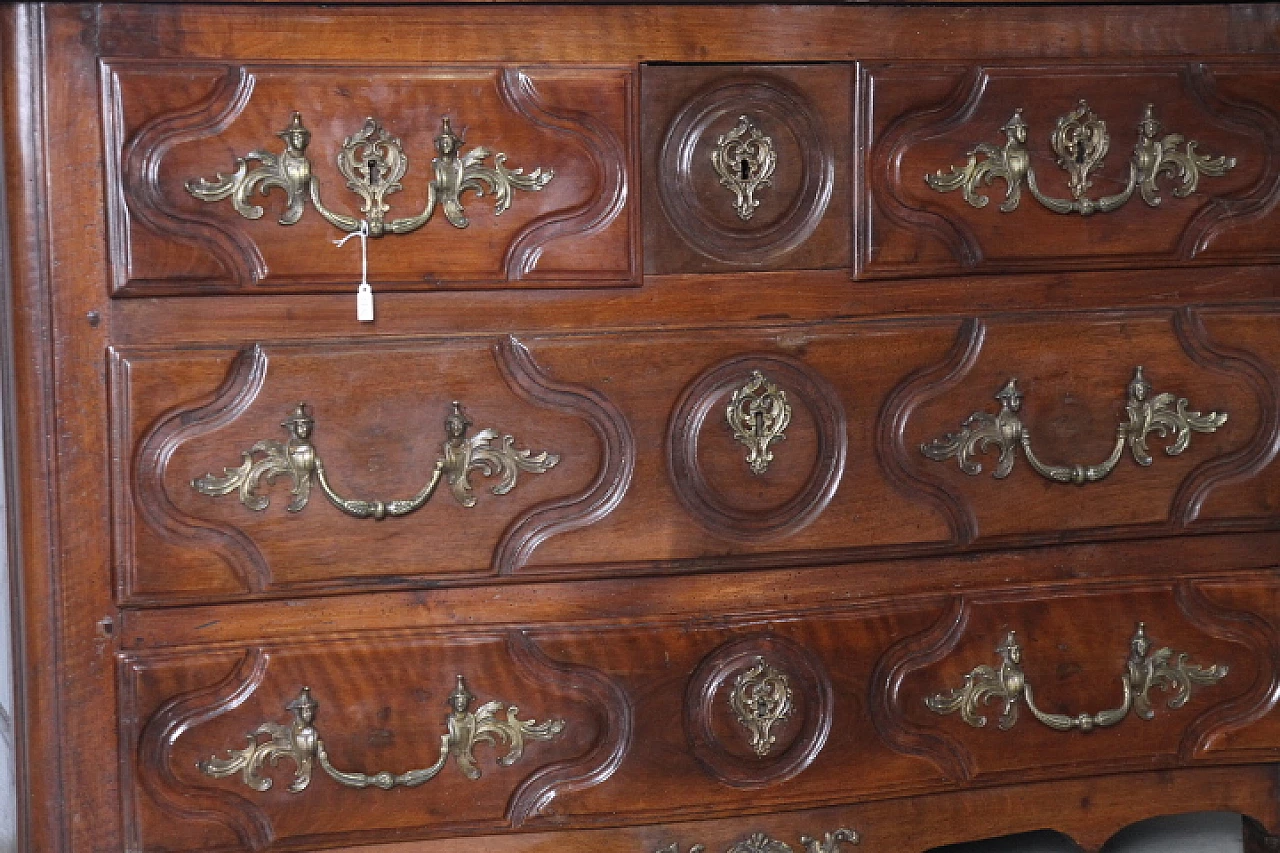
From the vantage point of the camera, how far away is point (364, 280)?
1501 millimetres

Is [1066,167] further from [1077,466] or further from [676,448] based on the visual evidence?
[676,448]

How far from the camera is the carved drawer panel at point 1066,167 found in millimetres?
1605

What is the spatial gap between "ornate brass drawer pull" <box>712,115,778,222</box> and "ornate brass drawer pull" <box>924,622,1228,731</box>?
0.54 meters

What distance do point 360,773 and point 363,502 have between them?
27 cm

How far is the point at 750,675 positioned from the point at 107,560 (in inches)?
25.2

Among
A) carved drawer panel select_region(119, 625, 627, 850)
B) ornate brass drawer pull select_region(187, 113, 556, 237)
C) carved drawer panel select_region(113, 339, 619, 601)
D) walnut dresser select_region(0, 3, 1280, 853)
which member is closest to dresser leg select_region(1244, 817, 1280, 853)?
walnut dresser select_region(0, 3, 1280, 853)

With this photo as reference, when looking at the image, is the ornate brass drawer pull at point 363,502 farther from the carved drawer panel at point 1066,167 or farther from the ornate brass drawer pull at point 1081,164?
the ornate brass drawer pull at point 1081,164

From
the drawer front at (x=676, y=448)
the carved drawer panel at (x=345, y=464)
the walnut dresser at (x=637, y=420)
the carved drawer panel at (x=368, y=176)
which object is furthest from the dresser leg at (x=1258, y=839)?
the carved drawer panel at (x=368, y=176)

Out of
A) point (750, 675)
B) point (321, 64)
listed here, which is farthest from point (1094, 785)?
point (321, 64)

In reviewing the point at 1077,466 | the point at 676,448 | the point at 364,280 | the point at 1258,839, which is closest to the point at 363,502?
the point at 364,280

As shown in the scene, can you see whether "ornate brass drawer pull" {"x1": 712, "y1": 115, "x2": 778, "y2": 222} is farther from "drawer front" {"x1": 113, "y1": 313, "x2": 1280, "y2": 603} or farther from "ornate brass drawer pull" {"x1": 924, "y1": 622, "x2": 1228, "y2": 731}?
"ornate brass drawer pull" {"x1": 924, "y1": 622, "x2": 1228, "y2": 731}

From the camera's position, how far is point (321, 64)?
Result: 147cm

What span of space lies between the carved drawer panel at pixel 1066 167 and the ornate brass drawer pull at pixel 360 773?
578mm

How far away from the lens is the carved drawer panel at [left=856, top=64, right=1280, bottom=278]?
161 centimetres
